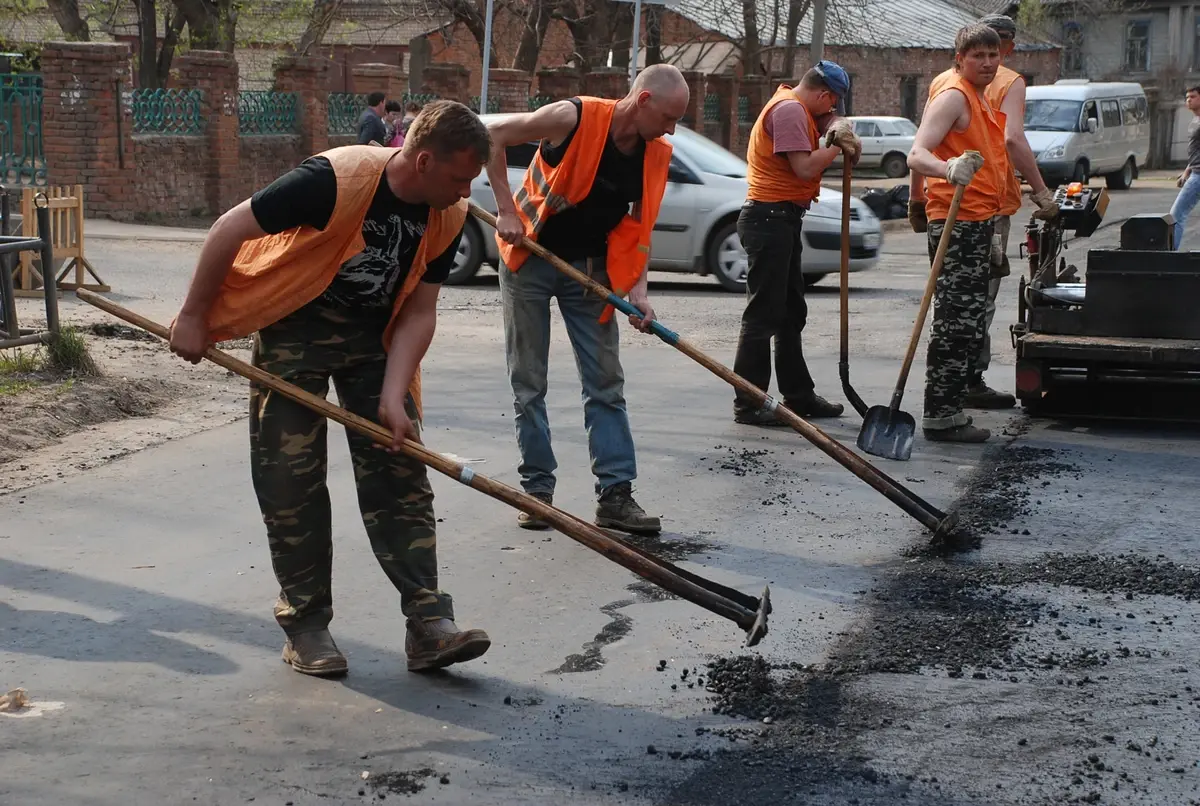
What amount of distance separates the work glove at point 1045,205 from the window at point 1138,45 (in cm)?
5443

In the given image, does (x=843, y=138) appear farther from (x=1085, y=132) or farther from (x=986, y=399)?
(x=1085, y=132)

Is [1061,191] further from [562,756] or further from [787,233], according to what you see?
[562,756]

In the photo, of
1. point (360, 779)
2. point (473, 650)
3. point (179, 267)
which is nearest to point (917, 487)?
point (473, 650)

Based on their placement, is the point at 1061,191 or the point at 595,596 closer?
the point at 595,596

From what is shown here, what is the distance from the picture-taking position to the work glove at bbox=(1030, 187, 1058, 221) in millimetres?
8094

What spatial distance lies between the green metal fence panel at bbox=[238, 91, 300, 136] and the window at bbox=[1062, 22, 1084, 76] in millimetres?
41991

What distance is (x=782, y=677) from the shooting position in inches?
168

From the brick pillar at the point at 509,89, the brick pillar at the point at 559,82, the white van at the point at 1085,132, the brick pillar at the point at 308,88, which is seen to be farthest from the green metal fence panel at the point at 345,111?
the white van at the point at 1085,132

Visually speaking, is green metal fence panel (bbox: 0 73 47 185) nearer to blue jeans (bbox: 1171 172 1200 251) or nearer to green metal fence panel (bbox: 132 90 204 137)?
green metal fence panel (bbox: 132 90 204 137)

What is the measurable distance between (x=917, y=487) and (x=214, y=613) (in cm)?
323

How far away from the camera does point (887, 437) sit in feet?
21.4

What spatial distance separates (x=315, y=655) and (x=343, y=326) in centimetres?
92

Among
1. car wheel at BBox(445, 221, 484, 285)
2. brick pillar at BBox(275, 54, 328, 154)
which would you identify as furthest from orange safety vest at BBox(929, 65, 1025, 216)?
brick pillar at BBox(275, 54, 328, 154)

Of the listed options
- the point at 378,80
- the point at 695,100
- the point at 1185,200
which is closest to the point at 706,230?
the point at 1185,200
